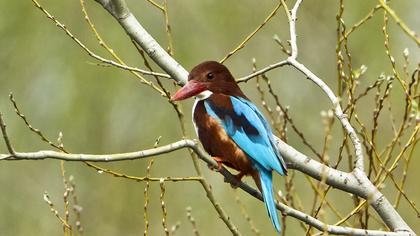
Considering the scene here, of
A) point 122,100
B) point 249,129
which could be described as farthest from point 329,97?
point 122,100

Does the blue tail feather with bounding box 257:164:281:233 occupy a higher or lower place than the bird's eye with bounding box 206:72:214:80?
lower

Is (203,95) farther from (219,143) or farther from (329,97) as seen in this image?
(329,97)

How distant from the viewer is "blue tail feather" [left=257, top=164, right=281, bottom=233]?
4457 millimetres

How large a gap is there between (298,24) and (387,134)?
174 centimetres

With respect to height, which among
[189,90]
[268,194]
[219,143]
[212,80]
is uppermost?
[212,80]

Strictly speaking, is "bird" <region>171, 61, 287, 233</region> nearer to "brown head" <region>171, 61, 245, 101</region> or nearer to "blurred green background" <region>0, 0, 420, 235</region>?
"brown head" <region>171, 61, 245, 101</region>

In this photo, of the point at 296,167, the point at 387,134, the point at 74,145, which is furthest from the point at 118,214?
the point at 296,167

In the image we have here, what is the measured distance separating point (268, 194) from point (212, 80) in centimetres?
103

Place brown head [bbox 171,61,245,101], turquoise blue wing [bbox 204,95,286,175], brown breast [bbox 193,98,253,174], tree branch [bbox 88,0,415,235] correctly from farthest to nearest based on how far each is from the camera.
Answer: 1. brown head [bbox 171,61,245,101]
2. brown breast [bbox 193,98,253,174]
3. turquoise blue wing [bbox 204,95,286,175]
4. tree branch [bbox 88,0,415,235]

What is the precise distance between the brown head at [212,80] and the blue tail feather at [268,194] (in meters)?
0.58

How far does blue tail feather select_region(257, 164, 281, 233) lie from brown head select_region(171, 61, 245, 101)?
1.92 ft

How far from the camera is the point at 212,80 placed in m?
5.41

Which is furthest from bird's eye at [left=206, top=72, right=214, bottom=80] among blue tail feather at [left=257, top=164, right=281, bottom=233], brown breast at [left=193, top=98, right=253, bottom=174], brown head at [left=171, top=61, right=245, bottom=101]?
blue tail feather at [left=257, top=164, right=281, bottom=233]

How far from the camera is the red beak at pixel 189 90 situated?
4.86 m
